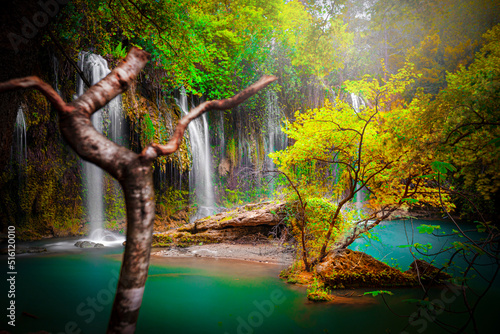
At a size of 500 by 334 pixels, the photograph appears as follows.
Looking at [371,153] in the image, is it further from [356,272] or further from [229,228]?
[229,228]

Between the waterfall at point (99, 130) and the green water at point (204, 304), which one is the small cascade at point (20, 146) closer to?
the waterfall at point (99, 130)

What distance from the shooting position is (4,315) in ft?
12.8

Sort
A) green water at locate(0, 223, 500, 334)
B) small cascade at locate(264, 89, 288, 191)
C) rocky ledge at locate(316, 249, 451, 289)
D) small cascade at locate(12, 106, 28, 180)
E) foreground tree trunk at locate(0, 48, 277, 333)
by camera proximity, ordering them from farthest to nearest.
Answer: small cascade at locate(264, 89, 288, 191)
small cascade at locate(12, 106, 28, 180)
rocky ledge at locate(316, 249, 451, 289)
green water at locate(0, 223, 500, 334)
foreground tree trunk at locate(0, 48, 277, 333)

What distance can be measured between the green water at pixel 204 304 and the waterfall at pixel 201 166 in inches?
284

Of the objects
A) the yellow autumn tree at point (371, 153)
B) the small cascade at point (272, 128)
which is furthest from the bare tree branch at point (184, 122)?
the small cascade at point (272, 128)

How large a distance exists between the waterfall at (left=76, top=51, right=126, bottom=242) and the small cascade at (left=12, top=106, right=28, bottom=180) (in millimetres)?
2086

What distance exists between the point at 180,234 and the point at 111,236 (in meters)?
3.66

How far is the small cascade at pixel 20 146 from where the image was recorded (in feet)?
30.3

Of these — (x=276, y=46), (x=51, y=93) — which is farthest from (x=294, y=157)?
(x=276, y=46)

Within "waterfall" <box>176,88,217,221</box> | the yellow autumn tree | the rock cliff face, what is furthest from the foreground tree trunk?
"waterfall" <box>176,88,217,221</box>

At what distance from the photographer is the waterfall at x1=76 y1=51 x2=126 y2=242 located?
10414 mm

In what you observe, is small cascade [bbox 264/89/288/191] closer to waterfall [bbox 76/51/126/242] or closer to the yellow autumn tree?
waterfall [bbox 76/51/126/242]

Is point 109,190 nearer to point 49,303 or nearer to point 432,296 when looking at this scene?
point 49,303

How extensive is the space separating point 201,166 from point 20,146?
7.61 meters
